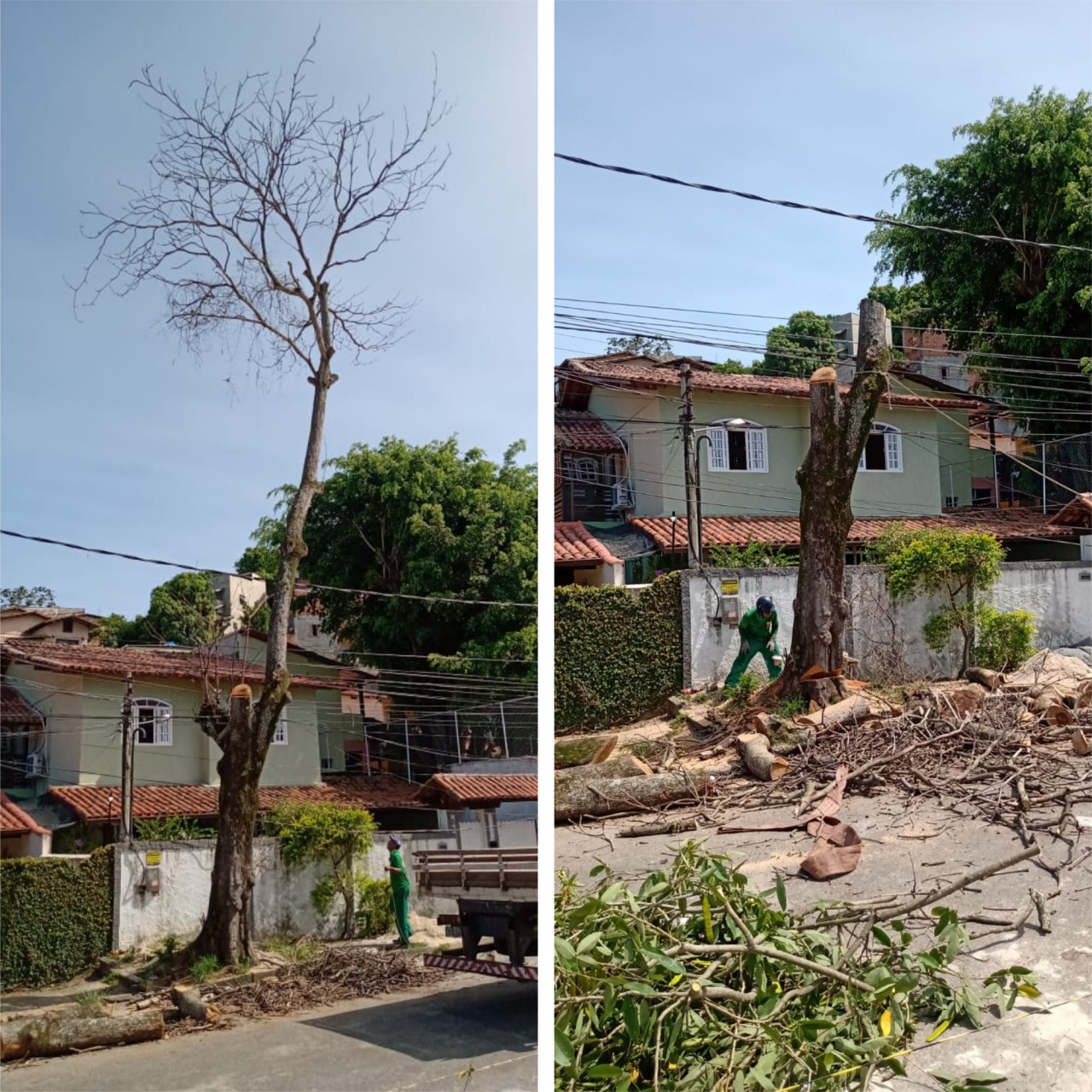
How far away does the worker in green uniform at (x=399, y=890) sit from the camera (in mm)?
1314

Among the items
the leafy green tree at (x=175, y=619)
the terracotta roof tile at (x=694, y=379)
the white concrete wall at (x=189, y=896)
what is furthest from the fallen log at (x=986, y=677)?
the leafy green tree at (x=175, y=619)

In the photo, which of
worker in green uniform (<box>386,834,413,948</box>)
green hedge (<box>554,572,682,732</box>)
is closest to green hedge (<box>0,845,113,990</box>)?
worker in green uniform (<box>386,834,413,948</box>)

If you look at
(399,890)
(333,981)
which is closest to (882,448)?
(399,890)

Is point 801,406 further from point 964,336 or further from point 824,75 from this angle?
point 824,75

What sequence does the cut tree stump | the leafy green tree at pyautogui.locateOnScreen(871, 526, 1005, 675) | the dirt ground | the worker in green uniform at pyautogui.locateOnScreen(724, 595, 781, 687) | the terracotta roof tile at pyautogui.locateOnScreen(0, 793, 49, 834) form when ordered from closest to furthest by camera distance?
the terracotta roof tile at pyautogui.locateOnScreen(0, 793, 49, 834)
the dirt ground
the cut tree stump
the worker in green uniform at pyautogui.locateOnScreen(724, 595, 781, 687)
the leafy green tree at pyautogui.locateOnScreen(871, 526, 1005, 675)

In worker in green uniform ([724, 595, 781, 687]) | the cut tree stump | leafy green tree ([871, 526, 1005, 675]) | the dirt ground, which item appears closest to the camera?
the dirt ground

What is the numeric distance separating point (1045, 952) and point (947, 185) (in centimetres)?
262

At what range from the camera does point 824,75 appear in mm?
2928

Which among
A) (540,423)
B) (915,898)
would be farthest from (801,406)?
(540,423)

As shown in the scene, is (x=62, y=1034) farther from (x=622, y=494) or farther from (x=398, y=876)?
(x=622, y=494)

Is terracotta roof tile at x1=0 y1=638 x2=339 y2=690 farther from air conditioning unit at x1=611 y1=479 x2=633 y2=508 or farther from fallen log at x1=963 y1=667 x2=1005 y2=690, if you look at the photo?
fallen log at x1=963 y1=667 x2=1005 y2=690

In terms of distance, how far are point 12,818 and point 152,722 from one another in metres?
0.15

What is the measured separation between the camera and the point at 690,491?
300 centimetres

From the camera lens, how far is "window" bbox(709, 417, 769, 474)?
3.45 metres
